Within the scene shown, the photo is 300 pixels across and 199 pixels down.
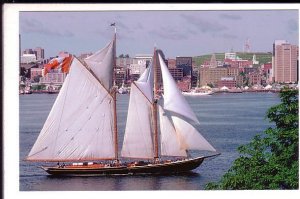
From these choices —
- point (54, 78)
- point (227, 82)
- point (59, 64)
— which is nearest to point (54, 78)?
point (54, 78)

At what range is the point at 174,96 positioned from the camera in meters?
9.45

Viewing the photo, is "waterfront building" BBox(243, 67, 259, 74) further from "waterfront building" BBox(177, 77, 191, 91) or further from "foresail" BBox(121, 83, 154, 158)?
"foresail" BBox(121, 83, 154, 158)

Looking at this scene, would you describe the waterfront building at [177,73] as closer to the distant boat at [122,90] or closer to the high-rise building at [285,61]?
the distant boat at [122,90]

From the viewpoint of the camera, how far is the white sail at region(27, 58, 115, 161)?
9.36m

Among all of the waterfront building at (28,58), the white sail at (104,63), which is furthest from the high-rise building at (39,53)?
the white sail at (104,63)

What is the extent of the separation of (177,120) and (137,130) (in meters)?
0.44

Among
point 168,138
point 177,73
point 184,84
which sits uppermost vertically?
point 177,73

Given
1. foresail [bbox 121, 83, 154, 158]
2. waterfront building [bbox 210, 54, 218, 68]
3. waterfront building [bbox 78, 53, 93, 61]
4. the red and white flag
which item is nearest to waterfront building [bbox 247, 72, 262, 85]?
waterfront building [bbox 210, 54, 218, 68]

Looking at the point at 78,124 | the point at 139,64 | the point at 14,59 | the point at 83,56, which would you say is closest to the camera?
the point at 14,59

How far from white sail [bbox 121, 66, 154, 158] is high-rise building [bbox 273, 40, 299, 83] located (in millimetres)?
1389

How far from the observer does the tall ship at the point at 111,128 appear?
9.44m

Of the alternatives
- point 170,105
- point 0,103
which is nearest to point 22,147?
point 0,103

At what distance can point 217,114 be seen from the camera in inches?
362

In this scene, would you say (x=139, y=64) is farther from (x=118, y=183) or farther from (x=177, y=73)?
(x=118, y=183)
